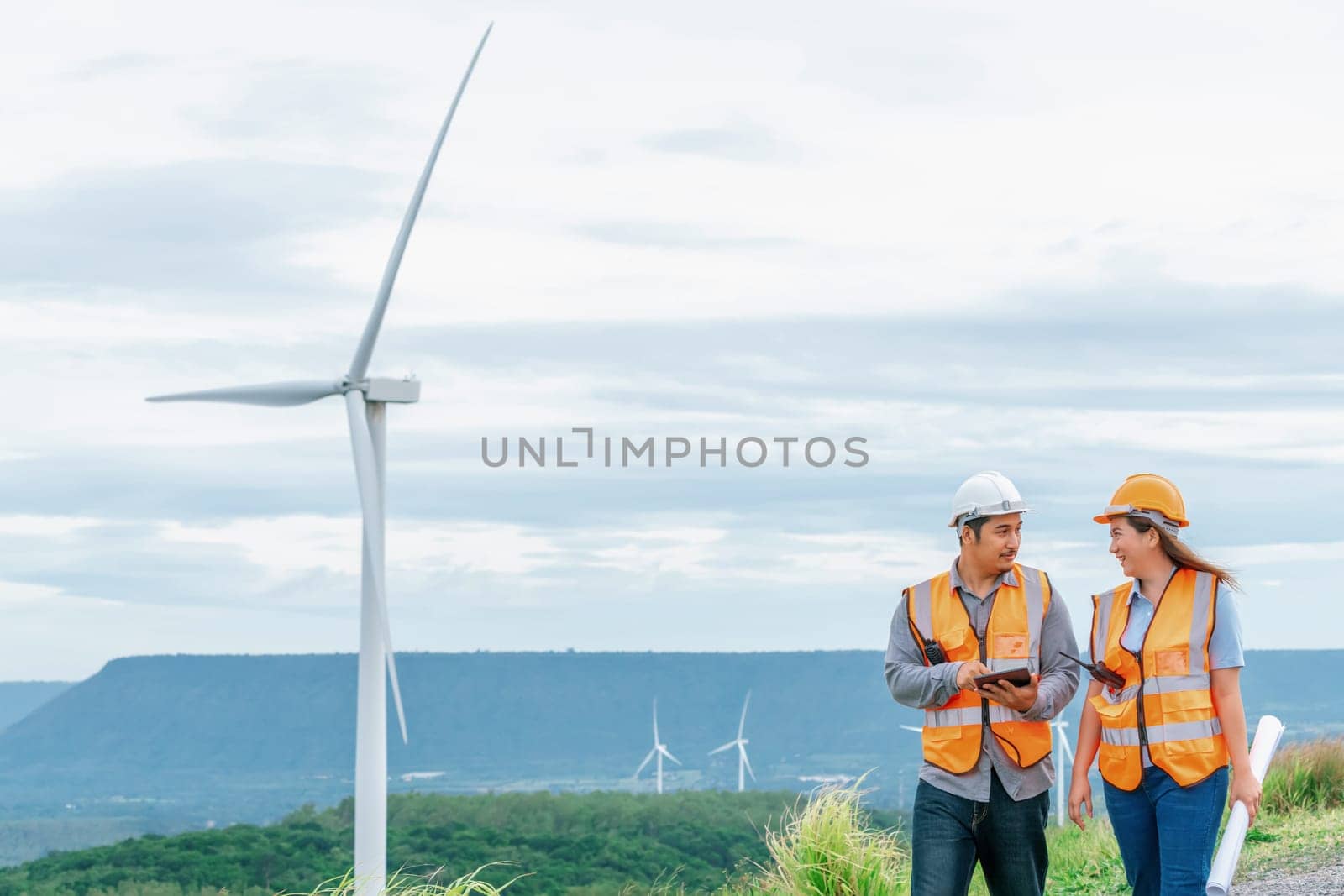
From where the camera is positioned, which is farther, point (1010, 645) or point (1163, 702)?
point (1010, 645)

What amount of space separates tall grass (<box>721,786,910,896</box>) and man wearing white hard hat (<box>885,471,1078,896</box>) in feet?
18.0

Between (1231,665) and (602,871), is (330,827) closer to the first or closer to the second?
(602,871)

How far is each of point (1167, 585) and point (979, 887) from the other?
26.4 feet

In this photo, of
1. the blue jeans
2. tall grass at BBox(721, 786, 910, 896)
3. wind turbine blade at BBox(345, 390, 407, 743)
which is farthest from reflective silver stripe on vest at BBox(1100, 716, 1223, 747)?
wind turbine blade at BBox(345, 390, 407, 743)

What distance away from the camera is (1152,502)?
26.6 ft

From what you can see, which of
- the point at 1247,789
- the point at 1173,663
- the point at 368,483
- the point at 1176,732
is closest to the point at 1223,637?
the point at 1173,663

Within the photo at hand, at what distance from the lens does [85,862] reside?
123 m

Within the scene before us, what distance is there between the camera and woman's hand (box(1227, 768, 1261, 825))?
7.93 metres

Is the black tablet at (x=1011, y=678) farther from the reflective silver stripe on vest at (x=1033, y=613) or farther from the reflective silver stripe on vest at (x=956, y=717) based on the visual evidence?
the reflective silver stripe on vest at (x=956, y=717)

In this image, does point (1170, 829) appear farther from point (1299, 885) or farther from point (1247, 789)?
point (1299, 885)

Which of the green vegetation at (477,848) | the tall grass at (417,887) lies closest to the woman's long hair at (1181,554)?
the tall grass at (417,887)

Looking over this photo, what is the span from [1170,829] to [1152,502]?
1.52 metres

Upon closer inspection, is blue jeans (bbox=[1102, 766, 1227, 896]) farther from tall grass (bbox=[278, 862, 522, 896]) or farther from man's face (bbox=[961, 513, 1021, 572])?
tall grass (bbox=[278, 862, 522, 896])

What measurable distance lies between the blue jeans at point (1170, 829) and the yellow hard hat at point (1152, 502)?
1172 mm
